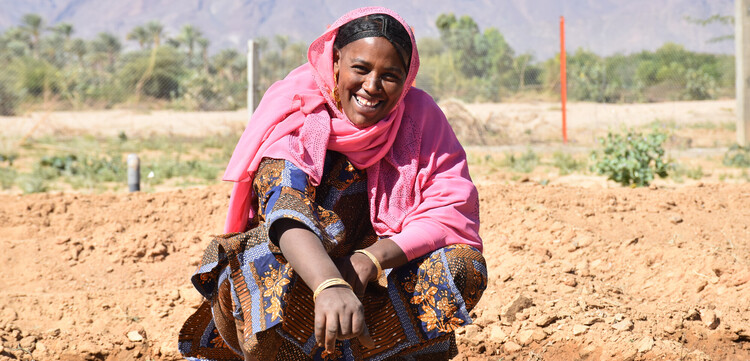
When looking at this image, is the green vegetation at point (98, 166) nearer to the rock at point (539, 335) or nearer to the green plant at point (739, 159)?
the rock at point (539, 335)

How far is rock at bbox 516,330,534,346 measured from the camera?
3.42 metres

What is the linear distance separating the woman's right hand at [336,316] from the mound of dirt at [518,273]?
61.5 inches

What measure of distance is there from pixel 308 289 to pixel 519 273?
78.2 inches

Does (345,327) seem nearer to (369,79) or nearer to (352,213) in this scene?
(352,213)

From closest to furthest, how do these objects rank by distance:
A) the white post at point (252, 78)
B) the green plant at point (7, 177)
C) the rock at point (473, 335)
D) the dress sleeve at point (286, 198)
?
1. the dress sleeve at point (286, 198)
2. the rock at point (473, 335)
3. the green plant at point (7, 177)
4. the white post at point (252, 78)

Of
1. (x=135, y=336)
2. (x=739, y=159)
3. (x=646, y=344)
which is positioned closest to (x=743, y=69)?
(x=739, y=159)

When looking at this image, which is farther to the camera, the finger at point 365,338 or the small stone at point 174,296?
the small stone at point 174,296

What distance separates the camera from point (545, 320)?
348 centimetres

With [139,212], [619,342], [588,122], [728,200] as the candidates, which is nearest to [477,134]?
[588,122]

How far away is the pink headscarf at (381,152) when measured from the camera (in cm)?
233

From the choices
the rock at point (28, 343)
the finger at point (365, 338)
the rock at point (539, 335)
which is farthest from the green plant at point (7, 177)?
the finger at point (365, 338)

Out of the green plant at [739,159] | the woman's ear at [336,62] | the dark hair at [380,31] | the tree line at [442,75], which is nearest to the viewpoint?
the dark hair at [380,31]

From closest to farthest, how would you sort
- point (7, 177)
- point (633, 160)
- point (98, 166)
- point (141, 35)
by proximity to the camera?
point (633, 160)
point (7, 177)
point (98, 166)
point (141, 35)

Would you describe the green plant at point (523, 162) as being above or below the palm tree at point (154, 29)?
below
